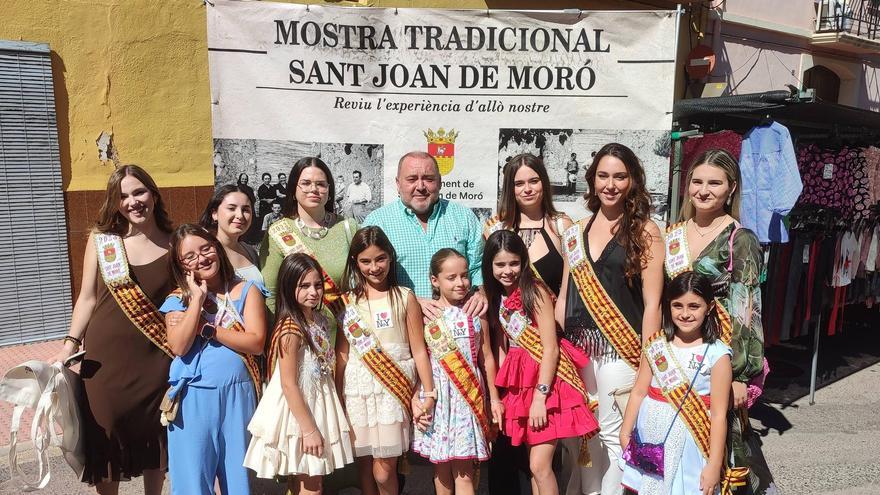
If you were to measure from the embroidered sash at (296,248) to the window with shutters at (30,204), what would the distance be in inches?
180

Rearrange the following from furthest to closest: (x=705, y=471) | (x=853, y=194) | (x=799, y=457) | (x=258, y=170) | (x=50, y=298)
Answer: (x=50, y=298)
(x=853, y=194)
(x=799, y=457)
(x=258, y=170)
(x=705, y=471)

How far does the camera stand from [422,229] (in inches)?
127

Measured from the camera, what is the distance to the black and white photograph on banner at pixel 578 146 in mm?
4070

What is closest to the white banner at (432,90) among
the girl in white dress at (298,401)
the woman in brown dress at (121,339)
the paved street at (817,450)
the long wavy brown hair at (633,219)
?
the woman in brown dress at (121,339)

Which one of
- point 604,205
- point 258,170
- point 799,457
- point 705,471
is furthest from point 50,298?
point 799,457

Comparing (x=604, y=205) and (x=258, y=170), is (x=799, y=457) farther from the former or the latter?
(x=258, y=170)

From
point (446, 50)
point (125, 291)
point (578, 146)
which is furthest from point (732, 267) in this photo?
point (125, 291)

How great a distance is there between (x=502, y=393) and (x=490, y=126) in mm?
1839

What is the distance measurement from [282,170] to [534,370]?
6.95ft

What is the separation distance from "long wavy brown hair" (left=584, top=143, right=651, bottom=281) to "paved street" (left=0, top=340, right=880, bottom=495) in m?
2.01

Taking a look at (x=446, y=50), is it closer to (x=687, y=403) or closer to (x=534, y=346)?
(x=534, y=346)

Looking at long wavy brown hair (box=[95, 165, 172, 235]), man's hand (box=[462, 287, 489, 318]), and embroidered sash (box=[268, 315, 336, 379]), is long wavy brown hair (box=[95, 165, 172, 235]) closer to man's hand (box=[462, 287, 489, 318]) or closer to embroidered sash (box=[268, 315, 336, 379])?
embroidered sash (box=[268, 315, 336, 379])

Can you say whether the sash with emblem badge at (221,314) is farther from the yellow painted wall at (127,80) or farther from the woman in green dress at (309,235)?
the yellow painted wall at (127,80)

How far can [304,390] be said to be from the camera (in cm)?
271
